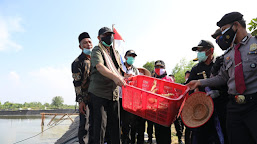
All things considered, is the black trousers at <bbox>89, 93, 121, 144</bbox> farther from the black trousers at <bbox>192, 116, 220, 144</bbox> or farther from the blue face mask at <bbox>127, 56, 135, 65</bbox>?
the blue face mask at <bbox>127, 56, 135, 65</bbox>

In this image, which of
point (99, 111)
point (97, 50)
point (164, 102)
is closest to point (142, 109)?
point (164, 102)

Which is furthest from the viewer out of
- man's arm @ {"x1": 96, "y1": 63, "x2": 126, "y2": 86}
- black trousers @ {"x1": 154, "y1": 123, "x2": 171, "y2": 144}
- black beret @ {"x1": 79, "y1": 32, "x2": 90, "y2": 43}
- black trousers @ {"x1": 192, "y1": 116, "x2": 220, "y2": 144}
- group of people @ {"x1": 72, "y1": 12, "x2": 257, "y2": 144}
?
black beret @ {"x1": 79, "y1": 32, "x2": 90, "y2": 43}

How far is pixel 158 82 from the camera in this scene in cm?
323

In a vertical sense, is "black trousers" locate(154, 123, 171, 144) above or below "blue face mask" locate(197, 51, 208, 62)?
below

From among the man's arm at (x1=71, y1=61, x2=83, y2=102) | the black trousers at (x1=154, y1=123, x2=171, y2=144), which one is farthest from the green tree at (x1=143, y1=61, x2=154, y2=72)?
the black trousers at (x1=154, y1=123, x2=171, y2=144)

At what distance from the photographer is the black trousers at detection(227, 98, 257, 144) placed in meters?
1.90

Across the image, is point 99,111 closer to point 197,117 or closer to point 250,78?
point 197,117

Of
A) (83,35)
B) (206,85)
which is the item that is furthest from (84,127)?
(206,85)

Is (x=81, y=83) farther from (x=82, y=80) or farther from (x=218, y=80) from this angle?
(x=218, y=80)

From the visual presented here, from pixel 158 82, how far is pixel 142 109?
0.87 m

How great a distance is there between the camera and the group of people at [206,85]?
2.01m

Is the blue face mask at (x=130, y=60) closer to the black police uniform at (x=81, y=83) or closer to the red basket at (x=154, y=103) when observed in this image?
the black police uniform at (x=81, y=83)

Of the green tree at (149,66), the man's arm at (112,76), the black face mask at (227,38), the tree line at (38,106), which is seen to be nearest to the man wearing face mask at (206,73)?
the black face mask at (227,38)

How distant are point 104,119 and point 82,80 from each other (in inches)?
51.9
